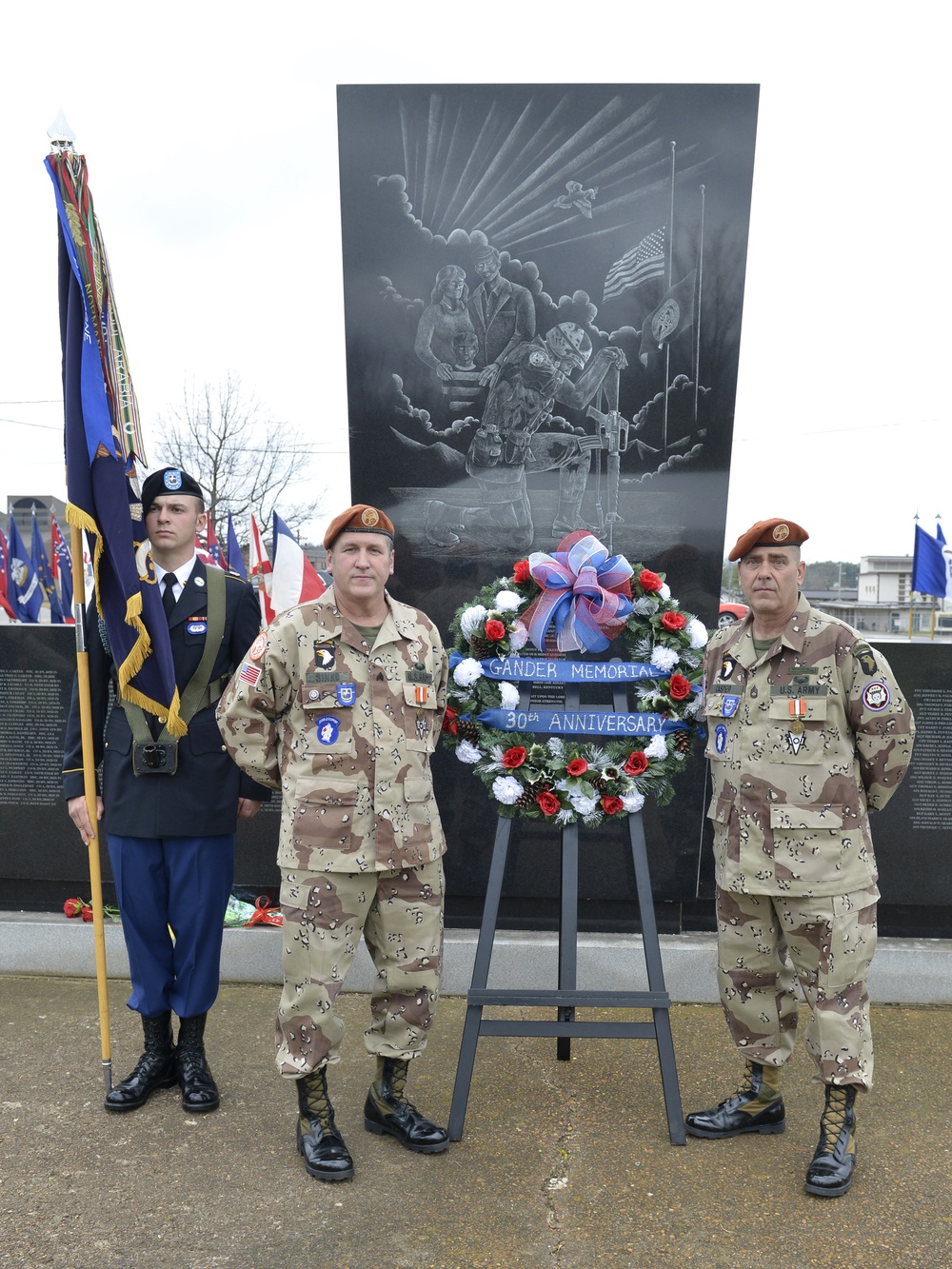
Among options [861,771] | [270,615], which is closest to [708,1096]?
[861,771]

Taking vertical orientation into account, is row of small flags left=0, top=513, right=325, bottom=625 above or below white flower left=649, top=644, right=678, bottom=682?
below

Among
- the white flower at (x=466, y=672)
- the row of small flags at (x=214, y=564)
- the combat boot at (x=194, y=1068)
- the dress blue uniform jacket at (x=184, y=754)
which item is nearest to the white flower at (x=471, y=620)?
the white flower at (x=466, y=672)

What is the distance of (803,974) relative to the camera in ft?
10.5

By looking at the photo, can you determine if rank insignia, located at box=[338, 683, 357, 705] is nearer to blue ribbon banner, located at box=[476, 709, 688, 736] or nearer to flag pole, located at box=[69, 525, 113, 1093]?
blue ribbon banner, located at box=[476, 709, 688, 736]

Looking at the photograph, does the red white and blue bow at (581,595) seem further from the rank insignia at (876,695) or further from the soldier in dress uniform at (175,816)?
the soldier in dress uniform at (175,816)

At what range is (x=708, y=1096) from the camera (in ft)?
12.0

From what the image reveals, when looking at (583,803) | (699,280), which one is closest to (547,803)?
(583,803)

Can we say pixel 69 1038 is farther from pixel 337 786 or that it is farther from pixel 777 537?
pixel 777 537

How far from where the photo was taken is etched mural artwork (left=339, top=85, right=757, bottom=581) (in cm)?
469

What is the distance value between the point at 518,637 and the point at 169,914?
5.19 ft

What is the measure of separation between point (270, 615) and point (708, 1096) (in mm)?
5111

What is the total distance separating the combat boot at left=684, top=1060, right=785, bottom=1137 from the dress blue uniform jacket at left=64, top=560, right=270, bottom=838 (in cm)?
188

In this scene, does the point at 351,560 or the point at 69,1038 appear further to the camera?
the point at 69,1038

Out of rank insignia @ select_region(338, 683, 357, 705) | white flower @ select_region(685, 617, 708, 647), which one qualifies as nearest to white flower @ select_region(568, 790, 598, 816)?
white flower @ select_region(685, 617, 708, 647)
